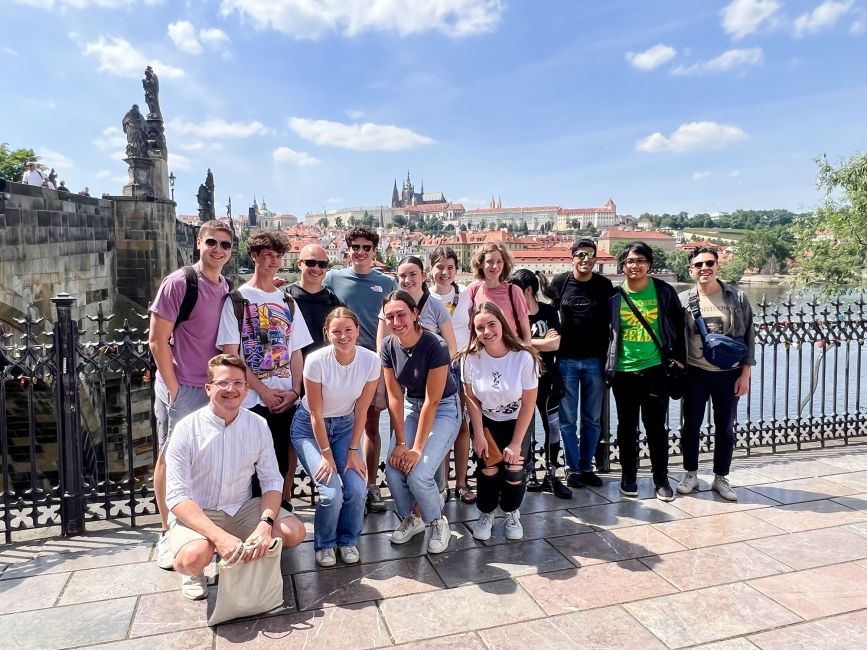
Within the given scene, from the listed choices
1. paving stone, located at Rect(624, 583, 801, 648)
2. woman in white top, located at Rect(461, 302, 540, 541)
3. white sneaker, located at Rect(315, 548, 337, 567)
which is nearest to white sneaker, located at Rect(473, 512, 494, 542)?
woman in white top, located at Rect(461, 302, 540, 541)

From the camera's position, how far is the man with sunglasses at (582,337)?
4.24 meters

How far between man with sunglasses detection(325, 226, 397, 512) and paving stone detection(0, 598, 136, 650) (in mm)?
1583

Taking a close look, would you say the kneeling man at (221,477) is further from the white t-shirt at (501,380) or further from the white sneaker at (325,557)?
the white t-shirt at (501,380)

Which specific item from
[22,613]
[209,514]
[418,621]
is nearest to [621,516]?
[418,621]

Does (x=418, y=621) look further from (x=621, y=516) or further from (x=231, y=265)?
→ (x=231, y=265)

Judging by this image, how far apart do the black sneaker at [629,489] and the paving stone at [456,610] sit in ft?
5.00

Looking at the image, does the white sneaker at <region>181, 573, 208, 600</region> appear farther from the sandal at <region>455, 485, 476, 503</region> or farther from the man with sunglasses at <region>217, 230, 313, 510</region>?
the sandal at <region>455, 485, 476, 503</region>

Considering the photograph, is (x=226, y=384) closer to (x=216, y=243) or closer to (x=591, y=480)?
(x=216, y=243)

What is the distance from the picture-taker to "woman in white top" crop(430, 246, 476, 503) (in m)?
4.05

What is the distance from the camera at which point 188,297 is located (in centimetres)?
328

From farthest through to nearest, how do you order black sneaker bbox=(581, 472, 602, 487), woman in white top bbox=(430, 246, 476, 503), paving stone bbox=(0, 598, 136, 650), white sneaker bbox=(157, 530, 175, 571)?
1. black sneaker bbox=(581, 472, 602, 487)
2. woman in white top bbox=(430, 246, 476, 503)
3. white sneaker bbox=(157, 530, 175, 571)
4. paving stone bbox=(0, 598, 136, 650)

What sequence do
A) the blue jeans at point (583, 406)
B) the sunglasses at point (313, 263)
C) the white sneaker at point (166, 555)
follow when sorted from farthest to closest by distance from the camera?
the blue jeans at point (583, 406), the sunglasses at point (313, 263), the white sneaker at point (166, 555)

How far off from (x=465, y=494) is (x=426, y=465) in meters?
0.85

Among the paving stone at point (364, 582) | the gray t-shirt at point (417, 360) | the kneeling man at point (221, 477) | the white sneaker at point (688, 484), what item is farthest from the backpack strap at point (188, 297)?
the white sneaker at point (688, 484)
